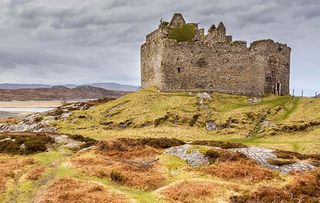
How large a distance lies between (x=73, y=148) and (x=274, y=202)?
85.2 feet

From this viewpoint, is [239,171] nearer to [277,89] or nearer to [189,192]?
[189,192]

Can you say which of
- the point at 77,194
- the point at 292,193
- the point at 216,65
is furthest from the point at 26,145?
the point at 216,65

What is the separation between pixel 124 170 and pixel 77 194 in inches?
291

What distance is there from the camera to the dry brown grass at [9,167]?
1281 inches

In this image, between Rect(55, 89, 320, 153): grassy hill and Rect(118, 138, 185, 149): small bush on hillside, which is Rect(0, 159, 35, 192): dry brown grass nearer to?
Rect(118, 138, 185, 149): small bush on hillside

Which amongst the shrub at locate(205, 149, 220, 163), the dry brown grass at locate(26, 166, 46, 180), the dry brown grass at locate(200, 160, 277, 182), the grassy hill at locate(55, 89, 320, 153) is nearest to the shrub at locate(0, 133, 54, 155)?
the dry brown grass at locate(26, 166, 46, 180)

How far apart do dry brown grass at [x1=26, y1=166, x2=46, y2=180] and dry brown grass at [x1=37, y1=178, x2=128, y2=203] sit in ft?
9.95

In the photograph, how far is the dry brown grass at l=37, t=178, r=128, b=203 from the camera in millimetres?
26969

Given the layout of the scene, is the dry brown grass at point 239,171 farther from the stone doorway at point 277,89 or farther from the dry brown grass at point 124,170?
the stone doorway at point 277,89

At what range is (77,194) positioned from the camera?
92.0 ft

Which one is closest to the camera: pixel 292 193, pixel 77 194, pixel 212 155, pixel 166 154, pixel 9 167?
pixel 77 194

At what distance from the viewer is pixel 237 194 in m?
29.3

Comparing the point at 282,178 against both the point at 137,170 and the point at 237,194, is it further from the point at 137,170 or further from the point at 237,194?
the point at 137,170

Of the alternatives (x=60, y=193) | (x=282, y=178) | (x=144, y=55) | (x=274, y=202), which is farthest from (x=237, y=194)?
(x=144, y=55)
